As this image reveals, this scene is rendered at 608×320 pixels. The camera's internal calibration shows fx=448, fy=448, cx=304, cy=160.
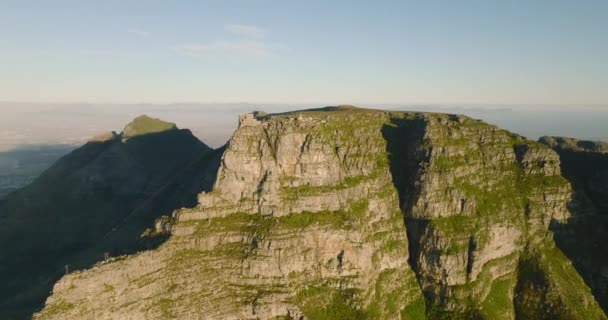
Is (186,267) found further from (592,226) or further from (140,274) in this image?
(592,226)

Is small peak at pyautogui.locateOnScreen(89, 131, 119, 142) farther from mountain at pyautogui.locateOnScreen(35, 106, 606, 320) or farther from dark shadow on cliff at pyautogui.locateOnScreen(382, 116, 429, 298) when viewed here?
dark shadow on cliff at pyautogui.locateOnScreen(382, 116, 429, 298)

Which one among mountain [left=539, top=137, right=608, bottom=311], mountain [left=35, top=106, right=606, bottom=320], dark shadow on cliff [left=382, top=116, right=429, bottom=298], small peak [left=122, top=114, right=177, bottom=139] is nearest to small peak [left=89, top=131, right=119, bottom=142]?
small peak [left=122, top=114, right=177, bottom=139]

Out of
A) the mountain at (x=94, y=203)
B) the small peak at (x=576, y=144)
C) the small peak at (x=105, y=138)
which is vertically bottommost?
the mountain at (x=94, y=203)

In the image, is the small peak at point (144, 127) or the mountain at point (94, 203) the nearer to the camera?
the mountain at point (94, 203)

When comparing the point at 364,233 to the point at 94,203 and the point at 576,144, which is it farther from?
the point at 94,203

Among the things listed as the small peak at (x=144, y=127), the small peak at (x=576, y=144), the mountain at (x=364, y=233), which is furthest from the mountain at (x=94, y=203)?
the small peak at (x=576, y=144)

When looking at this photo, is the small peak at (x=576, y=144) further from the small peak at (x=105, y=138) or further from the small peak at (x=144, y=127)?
the small peak at (x=105, y=138)

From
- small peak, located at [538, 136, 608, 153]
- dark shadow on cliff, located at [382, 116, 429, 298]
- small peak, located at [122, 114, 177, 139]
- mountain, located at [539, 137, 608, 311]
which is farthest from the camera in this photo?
small peak, located at [122, 114, 177, 139]
